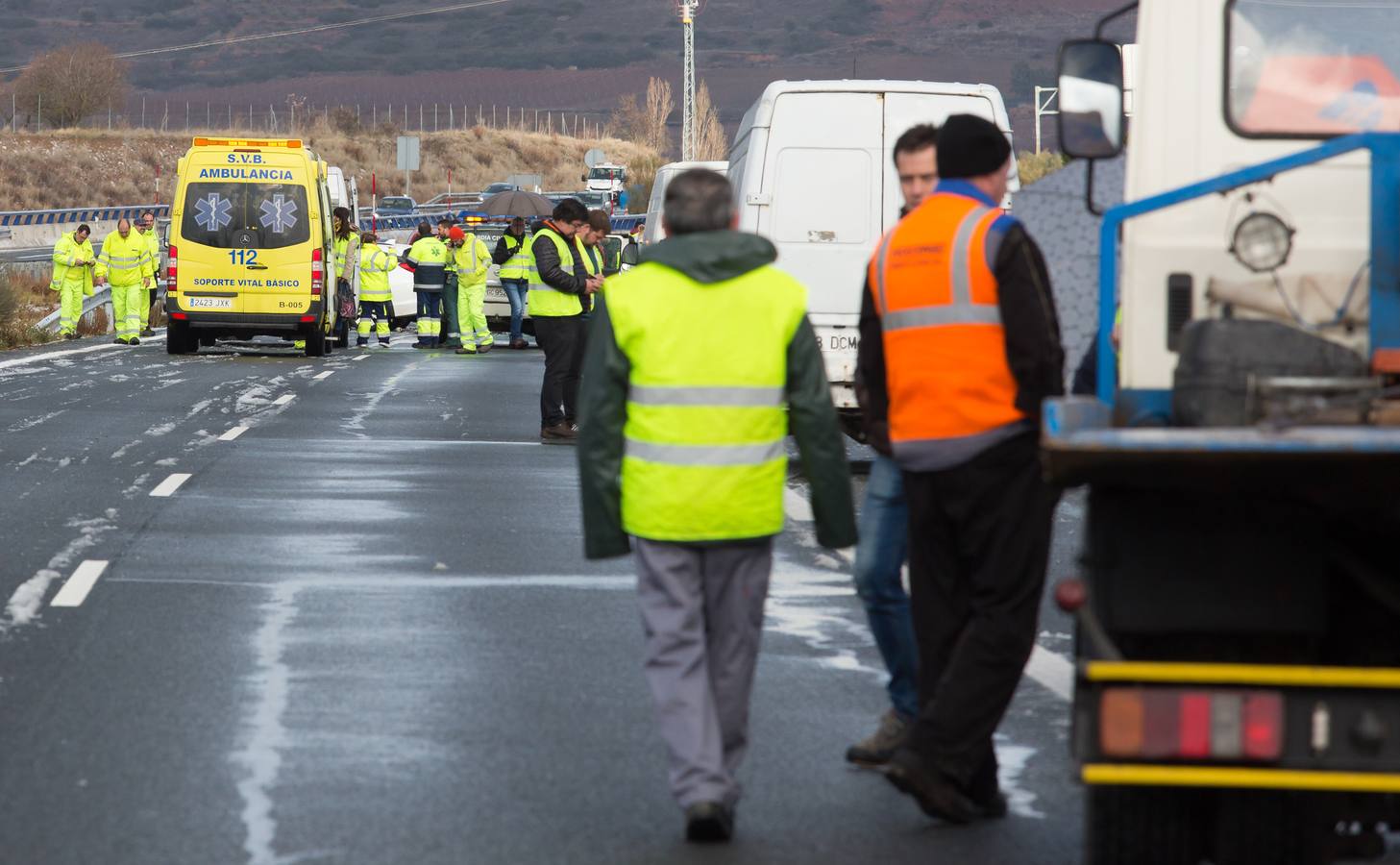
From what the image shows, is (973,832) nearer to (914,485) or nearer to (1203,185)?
(914,485)

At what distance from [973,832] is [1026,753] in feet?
3.14

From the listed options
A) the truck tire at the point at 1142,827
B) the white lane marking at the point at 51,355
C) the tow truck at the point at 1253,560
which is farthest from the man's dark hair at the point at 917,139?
the white lane marking at the point at 51,355

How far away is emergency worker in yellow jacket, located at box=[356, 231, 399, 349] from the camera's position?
3254 cm

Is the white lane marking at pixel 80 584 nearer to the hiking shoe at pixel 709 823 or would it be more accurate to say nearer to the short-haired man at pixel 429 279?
the hiking shoe at pixel 709 823

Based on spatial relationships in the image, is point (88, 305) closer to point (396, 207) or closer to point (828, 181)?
point (828, 181)

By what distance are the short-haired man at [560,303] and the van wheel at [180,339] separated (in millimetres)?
13150

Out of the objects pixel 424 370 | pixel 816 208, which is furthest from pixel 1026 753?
pixel 424 370

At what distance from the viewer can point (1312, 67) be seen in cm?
668

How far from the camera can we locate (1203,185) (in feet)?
16.8

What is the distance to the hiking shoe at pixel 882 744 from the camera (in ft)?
22.5

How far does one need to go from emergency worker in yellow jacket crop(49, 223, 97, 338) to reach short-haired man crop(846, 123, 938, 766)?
2721 cm

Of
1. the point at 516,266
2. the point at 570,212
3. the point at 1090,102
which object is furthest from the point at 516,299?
the point at 1090,102

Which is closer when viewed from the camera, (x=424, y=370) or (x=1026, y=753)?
(x=1026, y=753)

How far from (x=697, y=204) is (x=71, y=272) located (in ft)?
93.4
